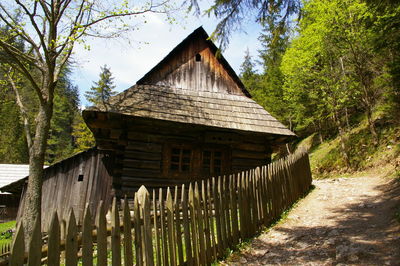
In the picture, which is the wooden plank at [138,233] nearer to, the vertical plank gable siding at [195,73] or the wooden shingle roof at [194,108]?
the wooden shingle roof at [194,108]

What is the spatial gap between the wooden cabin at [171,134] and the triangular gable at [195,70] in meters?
0.04

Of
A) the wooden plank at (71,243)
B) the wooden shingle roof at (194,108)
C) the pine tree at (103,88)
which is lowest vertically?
the wooden plank at (71,243)

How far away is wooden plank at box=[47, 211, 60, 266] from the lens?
203 centimetres

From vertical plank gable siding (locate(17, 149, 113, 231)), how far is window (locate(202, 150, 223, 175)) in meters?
3.44

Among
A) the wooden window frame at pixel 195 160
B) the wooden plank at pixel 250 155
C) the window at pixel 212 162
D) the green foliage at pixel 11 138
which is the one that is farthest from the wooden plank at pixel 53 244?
the green foliage at pixel 11 138

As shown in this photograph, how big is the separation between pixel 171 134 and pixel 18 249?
678cm

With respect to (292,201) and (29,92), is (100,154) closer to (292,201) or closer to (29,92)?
(292,201)

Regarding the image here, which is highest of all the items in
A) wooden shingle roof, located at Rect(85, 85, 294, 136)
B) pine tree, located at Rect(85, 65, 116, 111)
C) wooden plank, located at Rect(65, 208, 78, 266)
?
pine tree, located at Rect(85, 65, 116, 111)

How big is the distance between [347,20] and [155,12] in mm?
11483

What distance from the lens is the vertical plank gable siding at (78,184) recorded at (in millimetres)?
9406

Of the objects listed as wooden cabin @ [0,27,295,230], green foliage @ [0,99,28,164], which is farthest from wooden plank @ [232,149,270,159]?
green foliage @ [0,99,28,164]

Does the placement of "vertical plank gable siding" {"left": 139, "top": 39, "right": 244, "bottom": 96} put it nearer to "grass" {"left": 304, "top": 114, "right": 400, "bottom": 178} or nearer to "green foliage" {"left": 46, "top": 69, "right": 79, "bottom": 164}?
"grass" {"left": 304, "top": 114, "right": 400, "bottom": 178}

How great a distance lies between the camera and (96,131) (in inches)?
327

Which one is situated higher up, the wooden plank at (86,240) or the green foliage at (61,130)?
the green foliage at (61,130)
